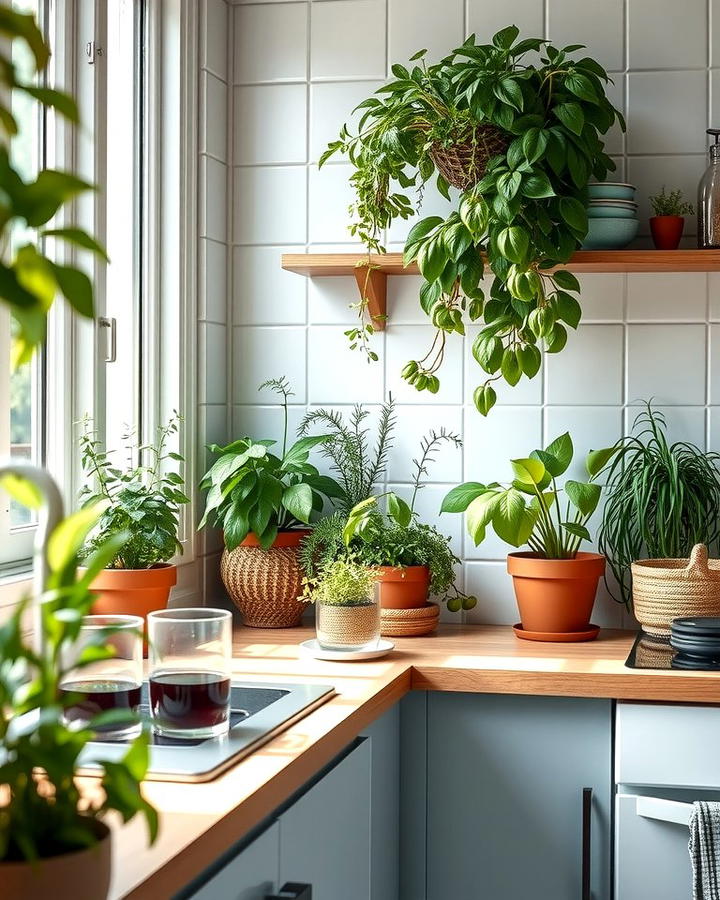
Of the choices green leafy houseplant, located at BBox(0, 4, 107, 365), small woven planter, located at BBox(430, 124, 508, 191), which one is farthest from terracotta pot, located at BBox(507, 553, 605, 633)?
green leafy houseplant, located at BBox(0, 4, 107, 365)

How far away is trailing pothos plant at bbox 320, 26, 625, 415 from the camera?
2.22 metres

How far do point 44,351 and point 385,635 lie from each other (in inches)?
33.3

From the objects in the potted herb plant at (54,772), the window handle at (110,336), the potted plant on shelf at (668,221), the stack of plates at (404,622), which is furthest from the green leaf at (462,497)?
the potted herb plant at (54,772)

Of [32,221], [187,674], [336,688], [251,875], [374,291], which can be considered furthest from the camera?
[374,291]

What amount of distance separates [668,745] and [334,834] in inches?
24.2

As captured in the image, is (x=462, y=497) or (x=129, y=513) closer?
(x=129, y=513)

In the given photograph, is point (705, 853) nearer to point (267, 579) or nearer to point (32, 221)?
point (267, 579)

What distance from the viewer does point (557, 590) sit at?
2.29 meters

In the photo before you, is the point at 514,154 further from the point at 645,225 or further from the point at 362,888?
the point at 362,888

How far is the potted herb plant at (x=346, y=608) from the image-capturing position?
203 cm

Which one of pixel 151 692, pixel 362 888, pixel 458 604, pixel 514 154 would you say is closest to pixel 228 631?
pixel 151 692

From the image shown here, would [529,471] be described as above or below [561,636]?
above

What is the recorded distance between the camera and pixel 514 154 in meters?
2.24

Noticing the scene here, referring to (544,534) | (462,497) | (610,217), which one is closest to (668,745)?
(544,534)
